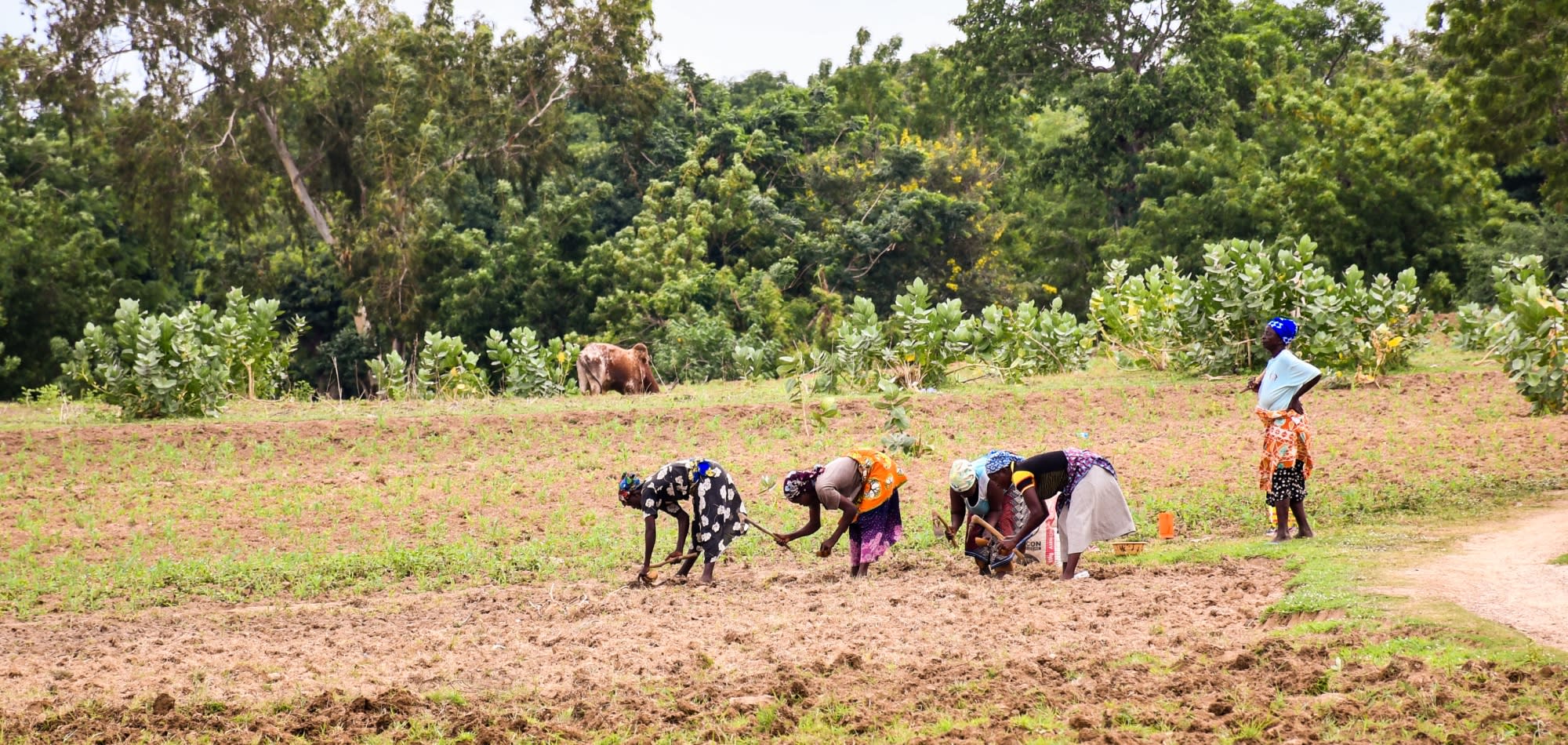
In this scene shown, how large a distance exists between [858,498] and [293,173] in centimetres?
3048

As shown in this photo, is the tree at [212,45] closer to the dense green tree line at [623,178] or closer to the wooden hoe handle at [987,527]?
the dense green tree line at [623,178]

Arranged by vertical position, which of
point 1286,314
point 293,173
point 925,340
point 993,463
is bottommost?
point 993,463

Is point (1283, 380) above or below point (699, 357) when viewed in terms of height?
below

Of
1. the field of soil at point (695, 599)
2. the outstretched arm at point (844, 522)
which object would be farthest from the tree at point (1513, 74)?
the outstretched arm at point (844, 522)

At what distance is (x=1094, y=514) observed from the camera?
9.36 metres

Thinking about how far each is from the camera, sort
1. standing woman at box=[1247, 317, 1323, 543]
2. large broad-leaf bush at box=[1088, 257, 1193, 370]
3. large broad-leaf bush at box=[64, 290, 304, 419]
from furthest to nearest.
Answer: large broad-leaf bush at box=[1088, 257, 1193, 370] → large broad-leaf bush at box=[64, 290, 304, 419] → standing woman at box=[1247, 317, 1323, 543]

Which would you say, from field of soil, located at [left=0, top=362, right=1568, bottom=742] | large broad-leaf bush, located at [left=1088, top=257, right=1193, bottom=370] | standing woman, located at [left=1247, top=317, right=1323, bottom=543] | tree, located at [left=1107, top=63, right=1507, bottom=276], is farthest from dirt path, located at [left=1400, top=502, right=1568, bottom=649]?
tree, located at [left=1107, top=63, right=1507, bottom=276]

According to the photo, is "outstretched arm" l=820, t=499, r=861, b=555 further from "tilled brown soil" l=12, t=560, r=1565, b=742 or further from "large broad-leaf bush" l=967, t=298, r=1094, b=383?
"large broad-leaf bush" l=967, t=298, r=1094, b=383

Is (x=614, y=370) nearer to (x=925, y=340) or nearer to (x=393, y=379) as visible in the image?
(x=393, y=379)

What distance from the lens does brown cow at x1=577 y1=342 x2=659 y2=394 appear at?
2306 cm

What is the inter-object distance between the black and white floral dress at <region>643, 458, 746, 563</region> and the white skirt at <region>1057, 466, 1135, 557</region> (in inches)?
87.8

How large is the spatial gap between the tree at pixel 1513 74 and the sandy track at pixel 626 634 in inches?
454

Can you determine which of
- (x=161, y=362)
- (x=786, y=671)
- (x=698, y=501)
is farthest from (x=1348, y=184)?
(x=786, y=671)

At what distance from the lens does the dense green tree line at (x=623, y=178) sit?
105 feet
